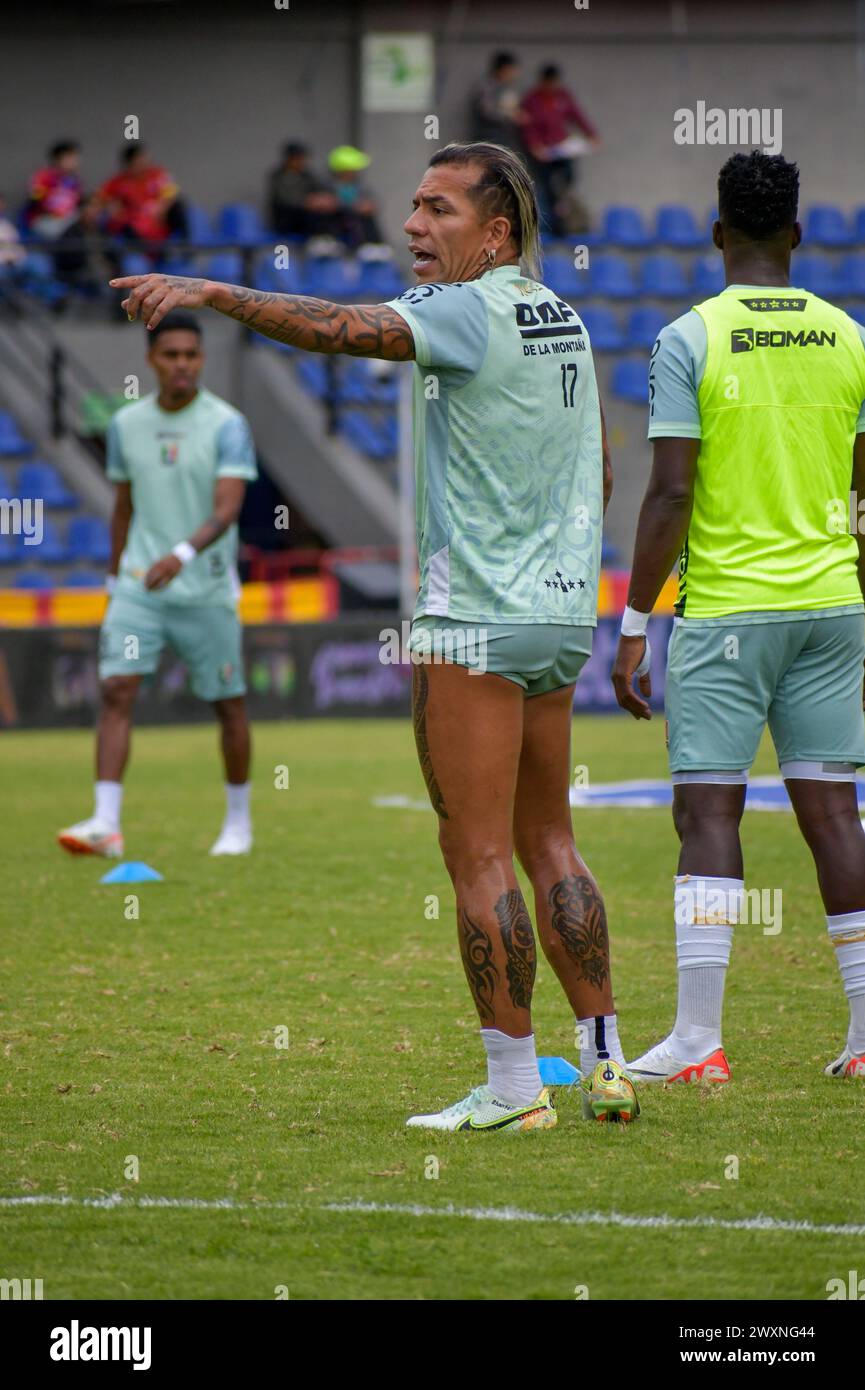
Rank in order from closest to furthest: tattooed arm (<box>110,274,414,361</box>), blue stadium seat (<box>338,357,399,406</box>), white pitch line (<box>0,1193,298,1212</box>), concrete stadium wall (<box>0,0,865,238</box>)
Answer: white pitch line (<box>0,1193,298,1212</box>), tattooed arm (<box>110,274,414,361</box>), blue stadium seat (<box>338,357,399,406</box>), concrete stadium wall (<box>0,0,865,238</box>)

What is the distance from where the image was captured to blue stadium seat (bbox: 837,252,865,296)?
2516 centimetres

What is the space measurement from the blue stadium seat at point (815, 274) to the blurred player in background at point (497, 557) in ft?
69.7

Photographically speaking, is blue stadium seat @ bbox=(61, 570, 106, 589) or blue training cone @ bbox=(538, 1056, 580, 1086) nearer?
blue training cone @ bbox=(538, 1056, 580, 1086)

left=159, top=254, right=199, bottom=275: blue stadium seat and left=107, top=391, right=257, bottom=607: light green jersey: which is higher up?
left=159, top=254, right=199, bottom=275: blue stadium seat

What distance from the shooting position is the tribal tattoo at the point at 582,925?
4.63m

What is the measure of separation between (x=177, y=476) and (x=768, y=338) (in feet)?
16.9

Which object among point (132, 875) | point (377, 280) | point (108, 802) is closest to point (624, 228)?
point (377, 280)

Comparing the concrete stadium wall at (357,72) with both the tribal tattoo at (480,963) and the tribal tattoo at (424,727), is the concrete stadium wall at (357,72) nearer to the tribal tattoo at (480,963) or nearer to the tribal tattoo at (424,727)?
the tribal tattoo at (424,727)

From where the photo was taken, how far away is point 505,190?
14.8 ft

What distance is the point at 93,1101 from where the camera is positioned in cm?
480

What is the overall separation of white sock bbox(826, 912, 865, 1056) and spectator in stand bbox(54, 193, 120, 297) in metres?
18.1

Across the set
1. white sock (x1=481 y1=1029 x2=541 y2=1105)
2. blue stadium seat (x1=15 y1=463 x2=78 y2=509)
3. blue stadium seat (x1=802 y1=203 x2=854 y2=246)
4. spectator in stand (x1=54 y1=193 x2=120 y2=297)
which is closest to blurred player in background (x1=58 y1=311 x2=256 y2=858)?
white sock (x1=481 y1=1029 x2=541 y2=1105)

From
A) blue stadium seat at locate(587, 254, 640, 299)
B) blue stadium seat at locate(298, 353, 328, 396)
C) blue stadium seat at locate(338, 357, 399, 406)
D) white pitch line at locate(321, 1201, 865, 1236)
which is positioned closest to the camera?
white pitch line at locate(321, 1201, 865, 1236)

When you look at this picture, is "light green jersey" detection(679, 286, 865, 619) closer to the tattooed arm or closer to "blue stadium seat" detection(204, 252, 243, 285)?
the tattooed arm
